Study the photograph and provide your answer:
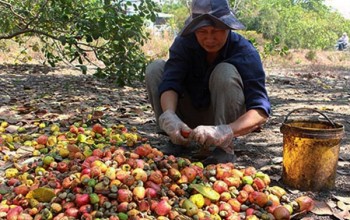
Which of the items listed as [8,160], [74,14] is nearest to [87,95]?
[74,14]

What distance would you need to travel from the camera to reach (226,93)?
2422 mm

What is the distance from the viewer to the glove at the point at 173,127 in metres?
2.31

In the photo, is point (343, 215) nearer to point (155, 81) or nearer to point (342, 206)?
point (342, 206)

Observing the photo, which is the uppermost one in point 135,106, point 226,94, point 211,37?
point 211,37

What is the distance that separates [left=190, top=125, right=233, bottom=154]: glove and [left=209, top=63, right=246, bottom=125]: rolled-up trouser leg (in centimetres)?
18

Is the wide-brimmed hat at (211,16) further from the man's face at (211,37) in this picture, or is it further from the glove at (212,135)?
the glove at (212,135)

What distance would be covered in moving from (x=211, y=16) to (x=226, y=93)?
1.44ft

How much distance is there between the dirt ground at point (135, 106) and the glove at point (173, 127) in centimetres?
53

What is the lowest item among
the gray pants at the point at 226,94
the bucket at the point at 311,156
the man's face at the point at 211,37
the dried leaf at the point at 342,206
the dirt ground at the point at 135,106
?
the dirt ground at the point at 135,106

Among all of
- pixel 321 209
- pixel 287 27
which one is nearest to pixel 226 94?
pixel 321 209

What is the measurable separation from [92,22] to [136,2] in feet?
2.16

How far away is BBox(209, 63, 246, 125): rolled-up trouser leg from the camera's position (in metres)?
2.41

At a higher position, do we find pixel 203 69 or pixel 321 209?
pixel 203 69

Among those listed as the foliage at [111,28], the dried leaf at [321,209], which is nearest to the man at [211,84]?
the dried leaf at [321,209]
